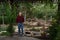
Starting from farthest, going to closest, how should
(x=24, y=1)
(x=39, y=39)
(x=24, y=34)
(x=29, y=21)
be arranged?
(x=29, y=21)
(x=24, y=34)
(x=39, y=39)
(x=24, y=1)

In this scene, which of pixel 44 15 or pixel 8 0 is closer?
pixel 8 0

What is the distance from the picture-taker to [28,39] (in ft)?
43.1

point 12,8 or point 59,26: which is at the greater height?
point 12,8

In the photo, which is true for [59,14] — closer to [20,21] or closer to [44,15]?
[20,21]

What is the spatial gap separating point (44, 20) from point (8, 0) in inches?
762

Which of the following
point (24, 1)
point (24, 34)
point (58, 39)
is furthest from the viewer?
point (24, 34)

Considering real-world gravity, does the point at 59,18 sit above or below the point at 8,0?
below

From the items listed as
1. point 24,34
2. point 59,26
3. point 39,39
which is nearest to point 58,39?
point 59,26

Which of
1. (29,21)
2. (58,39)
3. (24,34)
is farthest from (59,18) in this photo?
(29,21)

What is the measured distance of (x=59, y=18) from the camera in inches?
81.0

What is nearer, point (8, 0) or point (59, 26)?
point (59, 26)

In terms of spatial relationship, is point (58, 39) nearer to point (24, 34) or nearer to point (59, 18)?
point (59, 18)

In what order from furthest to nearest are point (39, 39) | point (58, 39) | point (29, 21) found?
point (29, 21)
point (39, 39)
point (58, 39)

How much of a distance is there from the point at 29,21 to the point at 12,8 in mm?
18517
